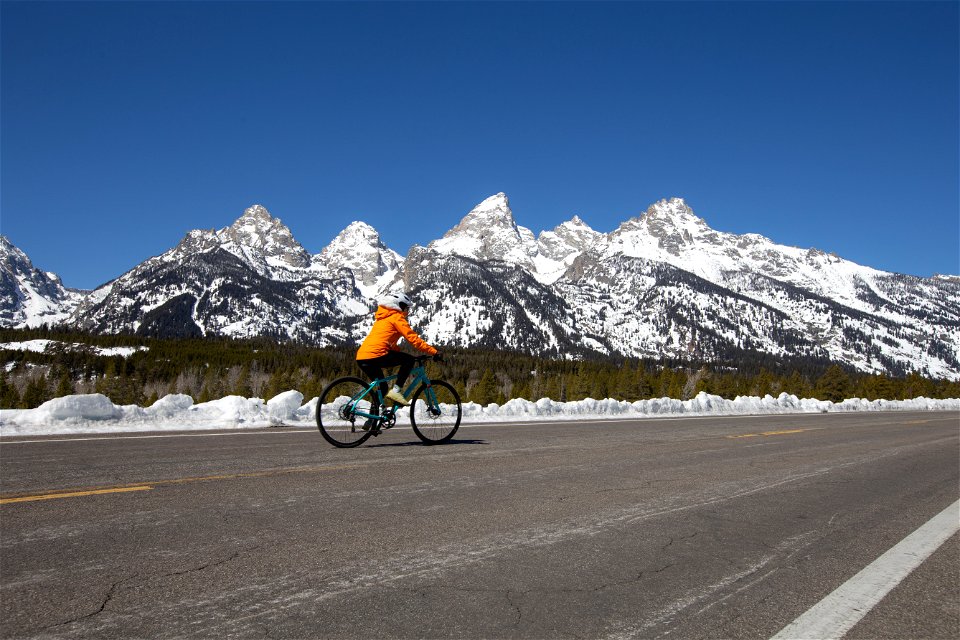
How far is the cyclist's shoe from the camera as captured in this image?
996 cm

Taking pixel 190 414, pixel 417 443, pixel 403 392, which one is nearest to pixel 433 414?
pixel 417 443

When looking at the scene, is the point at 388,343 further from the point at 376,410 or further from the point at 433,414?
the point at 433,414

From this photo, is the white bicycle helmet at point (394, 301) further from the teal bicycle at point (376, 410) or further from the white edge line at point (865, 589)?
the white edge line at point (865, 589)

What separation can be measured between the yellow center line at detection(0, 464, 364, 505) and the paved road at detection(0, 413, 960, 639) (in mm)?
51

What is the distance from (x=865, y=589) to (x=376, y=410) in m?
7.47

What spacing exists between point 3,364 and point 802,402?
217688 millimetres

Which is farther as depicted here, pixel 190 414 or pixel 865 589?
pixel 190 414

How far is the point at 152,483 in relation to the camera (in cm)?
586

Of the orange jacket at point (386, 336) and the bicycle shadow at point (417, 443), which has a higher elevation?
the orange jacket at point (386, 336)

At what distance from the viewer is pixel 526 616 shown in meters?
3.11

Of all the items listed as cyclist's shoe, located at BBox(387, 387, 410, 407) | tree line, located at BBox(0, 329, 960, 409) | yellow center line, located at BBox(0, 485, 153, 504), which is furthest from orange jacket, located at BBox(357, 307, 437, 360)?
tree line, located at BBox(0, 329, 960, 409)

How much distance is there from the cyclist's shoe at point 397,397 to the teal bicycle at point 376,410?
0.12 metres

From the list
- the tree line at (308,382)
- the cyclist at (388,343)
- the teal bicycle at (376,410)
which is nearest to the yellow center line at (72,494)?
the teal bicycle at (376,410)

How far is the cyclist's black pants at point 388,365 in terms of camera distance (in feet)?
32.1
